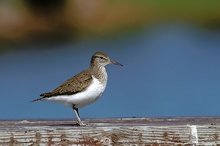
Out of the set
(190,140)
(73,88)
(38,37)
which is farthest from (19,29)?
(190,140)

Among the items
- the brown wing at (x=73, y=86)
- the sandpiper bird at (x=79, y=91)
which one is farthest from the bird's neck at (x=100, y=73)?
the brown wing at (x=73, y=86)

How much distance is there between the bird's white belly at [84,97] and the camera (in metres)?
8.03

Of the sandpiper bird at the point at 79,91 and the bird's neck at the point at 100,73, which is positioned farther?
the bird's neck at the point at 100,73

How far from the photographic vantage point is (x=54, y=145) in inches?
226

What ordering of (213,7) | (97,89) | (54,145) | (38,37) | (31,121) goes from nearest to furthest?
1. (54,145)
2. (31,121)
3. (97,89)
4. (213,7)
5. (38,37)

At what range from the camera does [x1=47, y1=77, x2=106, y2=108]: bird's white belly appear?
26.3 feet

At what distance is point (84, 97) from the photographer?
8023mm

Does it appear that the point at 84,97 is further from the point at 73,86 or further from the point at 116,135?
the point at 116,135

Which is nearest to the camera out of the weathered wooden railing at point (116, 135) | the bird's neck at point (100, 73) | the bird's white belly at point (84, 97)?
the weathered wooden railing at point (116, 135)

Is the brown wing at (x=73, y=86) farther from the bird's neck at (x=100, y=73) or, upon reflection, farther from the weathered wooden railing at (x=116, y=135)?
the weathered wooden railing at (x=116, y=135)

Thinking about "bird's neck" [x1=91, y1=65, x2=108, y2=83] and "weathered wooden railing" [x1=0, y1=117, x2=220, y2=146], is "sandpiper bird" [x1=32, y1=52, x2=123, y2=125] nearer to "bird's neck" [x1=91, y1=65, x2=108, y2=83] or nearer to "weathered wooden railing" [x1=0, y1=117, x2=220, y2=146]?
"bird's neck" [x1=91, y1=65, x2=108, y2=83]

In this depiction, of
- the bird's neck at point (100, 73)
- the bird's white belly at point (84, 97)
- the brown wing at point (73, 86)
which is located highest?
the bird's neck at point (100, 73)

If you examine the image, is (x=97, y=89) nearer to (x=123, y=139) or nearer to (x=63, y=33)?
(x=123, y=139)

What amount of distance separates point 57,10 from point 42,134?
1529cm
